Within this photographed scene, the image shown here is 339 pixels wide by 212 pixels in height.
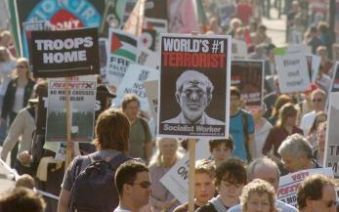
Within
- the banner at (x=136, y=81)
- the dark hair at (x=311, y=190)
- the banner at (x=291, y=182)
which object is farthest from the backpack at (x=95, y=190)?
the banner at (x=136, y=81)

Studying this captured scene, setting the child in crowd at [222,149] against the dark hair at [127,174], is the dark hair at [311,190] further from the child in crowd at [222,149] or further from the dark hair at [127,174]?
the child in crowd at [222,149]

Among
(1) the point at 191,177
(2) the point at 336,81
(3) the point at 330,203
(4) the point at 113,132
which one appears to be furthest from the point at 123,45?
(3) the point at 330,203

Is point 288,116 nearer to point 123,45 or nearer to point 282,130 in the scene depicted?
point 282,130

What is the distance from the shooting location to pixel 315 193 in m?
8.88

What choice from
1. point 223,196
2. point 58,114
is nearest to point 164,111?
point 223,196

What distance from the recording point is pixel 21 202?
6.41m

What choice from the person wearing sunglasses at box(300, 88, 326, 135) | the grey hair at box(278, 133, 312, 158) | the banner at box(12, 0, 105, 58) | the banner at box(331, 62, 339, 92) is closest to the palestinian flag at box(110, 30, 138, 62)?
the banner at box(12, 0, 105, 58)

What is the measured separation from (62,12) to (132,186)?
45.3 ft

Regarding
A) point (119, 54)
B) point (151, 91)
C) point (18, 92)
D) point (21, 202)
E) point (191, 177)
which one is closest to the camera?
point (21, 202)

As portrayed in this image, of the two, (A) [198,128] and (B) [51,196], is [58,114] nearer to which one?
(B) [51,196]

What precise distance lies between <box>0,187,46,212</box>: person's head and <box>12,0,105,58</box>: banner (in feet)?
50.1

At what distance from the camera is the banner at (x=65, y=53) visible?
14430mm

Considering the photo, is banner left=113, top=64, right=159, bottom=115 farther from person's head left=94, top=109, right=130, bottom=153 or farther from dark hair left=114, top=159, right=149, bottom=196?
dark hair left=114, top=159, right=149, bottom=196

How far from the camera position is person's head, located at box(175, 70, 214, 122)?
10773mm
